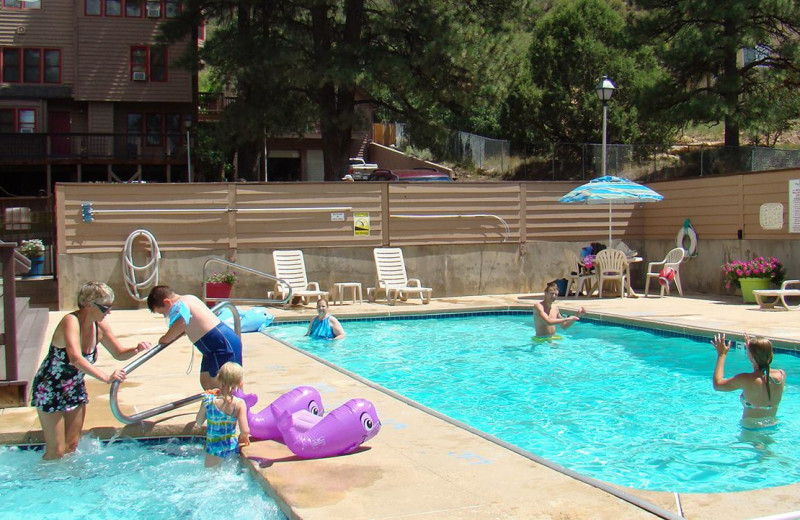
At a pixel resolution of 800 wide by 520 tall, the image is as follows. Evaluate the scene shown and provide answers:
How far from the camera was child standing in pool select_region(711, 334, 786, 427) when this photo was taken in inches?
234

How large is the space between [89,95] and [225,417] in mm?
25148

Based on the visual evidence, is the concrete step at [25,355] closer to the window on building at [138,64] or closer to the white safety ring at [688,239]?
the white safety ring at [688,239]

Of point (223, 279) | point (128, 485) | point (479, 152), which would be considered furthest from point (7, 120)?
point (128, 485)

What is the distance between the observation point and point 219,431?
16.1ft

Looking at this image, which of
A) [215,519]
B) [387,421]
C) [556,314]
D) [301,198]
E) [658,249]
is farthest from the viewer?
[658,249]

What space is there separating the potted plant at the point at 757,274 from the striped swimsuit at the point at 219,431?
10.7 m

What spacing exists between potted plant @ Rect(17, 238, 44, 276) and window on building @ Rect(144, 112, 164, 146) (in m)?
14.9

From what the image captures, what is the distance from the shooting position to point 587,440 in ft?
21.1

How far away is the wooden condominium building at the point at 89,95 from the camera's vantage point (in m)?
27.0

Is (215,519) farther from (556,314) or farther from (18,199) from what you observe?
(18,199)

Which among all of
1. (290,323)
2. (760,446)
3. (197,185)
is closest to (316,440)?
(760,446)

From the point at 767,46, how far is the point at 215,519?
24.9 metres

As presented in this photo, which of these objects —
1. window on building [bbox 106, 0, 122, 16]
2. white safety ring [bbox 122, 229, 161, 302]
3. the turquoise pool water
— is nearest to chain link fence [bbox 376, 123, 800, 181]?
white safety ring [bbox 122, 229, 161, 302]

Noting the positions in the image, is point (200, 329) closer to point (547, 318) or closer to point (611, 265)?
point (547, 318)
